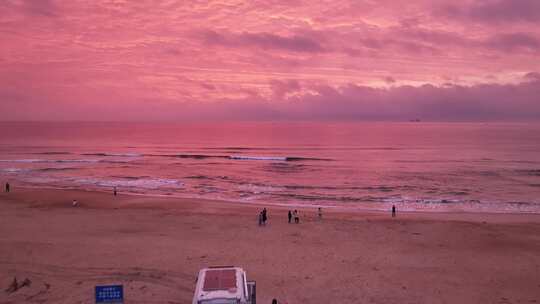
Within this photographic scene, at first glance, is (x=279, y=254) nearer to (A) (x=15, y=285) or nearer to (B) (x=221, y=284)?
(B) (x=221, y=284)

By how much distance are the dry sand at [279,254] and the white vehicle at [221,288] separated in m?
3.64

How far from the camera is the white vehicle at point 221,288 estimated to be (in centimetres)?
968

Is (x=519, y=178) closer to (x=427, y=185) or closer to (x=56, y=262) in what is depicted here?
(x=427, y=185)

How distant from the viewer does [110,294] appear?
12992 millimetres

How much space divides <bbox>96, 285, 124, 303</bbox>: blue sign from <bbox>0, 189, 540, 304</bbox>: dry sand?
1.01 meters

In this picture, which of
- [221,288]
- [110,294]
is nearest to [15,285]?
[110,294]

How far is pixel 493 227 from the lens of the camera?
85.1 ft

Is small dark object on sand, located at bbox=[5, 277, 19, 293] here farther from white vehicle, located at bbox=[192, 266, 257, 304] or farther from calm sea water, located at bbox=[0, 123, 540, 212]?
calm sea water, located at bbox=[0, 123, 540, 212]

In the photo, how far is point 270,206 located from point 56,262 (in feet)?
62.1

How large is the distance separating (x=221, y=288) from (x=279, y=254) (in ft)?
31.4

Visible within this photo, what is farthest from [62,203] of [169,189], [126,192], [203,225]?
[203,225]

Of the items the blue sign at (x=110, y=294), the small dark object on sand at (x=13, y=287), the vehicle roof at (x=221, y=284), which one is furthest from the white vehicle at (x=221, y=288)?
the small dark object on sand at (x=13, y=287)

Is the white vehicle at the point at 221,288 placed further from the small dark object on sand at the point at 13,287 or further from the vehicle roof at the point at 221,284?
the small dark object on sand at the point at 13,287

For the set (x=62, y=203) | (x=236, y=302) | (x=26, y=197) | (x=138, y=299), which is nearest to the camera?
(x=236, y=302)
